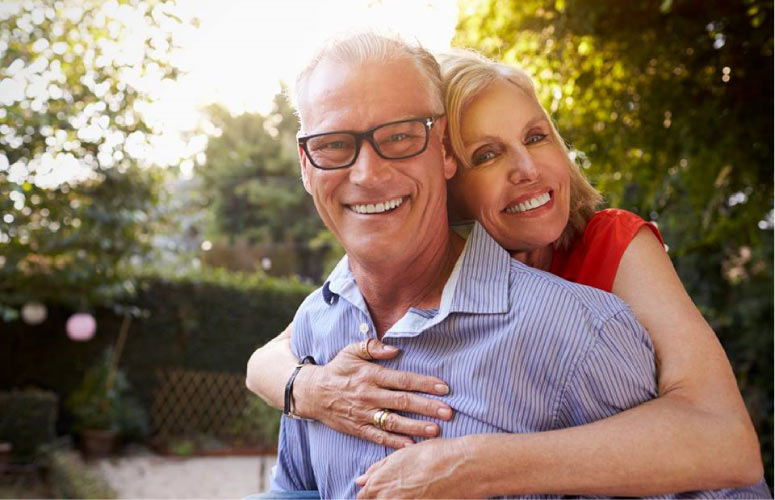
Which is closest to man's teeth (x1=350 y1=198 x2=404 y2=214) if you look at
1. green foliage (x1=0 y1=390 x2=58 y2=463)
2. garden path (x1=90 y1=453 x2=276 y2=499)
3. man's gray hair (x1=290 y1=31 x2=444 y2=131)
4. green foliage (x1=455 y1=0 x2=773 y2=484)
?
man's gray hair (x1=290 y1=31 x2=444 y2=131)

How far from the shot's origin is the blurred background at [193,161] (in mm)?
3863

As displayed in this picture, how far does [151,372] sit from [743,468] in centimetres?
1063

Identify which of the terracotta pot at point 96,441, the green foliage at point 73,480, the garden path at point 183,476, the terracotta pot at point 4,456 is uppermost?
the terracotta pot at point 4,456

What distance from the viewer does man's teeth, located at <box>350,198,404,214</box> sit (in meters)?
1.52

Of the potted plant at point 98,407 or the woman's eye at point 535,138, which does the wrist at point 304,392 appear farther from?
the potted plant at point 98,407

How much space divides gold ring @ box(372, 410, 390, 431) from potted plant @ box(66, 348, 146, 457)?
9535 mm

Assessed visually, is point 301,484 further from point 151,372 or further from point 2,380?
point 151,372

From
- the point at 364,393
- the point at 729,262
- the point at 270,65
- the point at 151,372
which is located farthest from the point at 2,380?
the point at 364,393

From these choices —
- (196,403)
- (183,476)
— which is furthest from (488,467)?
(196,403)

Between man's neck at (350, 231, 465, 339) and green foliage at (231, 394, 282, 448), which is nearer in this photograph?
man's neck at (350, 231, 465, 339)

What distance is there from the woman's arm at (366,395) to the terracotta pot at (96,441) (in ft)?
30.4

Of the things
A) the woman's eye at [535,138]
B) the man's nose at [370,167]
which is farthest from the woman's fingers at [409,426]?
the woman's eye at [535,138]

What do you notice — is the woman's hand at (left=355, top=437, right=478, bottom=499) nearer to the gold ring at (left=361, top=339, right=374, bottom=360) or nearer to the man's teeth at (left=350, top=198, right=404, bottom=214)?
the gold ring at (left=361, top=339, right=374, bottom=360)

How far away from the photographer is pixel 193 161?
273 inches
